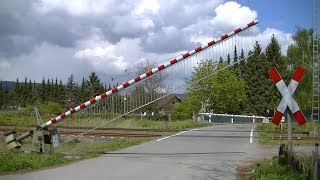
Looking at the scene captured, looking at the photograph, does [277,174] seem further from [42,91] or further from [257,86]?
[42,91]

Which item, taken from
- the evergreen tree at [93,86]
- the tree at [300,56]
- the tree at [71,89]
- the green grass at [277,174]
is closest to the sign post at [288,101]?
the green grass at [277,174]

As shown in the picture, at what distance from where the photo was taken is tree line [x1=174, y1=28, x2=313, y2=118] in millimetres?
54188

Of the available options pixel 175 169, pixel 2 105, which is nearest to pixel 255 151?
pixel 175 169

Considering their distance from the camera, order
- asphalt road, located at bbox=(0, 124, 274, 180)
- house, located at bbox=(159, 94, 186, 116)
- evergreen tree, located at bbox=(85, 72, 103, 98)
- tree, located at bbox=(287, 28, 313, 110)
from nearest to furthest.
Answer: asphalt road, located at bbox=(0, 124, 274, 180) → house, located at bbox=(159, 94, 186, 116) → tree, located at bbox=(287, 28, 313, 110) → evergreen tree, located at bbox=(85, 72, 103, 98)

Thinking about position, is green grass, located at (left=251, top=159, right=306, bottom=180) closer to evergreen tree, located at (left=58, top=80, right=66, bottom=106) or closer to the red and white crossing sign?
the red and white crossing sign

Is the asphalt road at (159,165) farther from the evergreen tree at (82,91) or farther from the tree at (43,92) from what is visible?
the tree at (43,92)

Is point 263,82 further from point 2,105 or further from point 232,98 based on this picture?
point 2,105

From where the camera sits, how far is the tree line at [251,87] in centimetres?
5419

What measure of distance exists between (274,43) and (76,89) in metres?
50.1

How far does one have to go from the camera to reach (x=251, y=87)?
3280 inches

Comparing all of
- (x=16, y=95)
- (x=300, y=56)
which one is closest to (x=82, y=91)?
(x=16, y=95)

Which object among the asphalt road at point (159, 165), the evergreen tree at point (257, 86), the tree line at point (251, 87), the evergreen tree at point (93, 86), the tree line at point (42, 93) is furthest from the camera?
the tree line at point (42, 93)

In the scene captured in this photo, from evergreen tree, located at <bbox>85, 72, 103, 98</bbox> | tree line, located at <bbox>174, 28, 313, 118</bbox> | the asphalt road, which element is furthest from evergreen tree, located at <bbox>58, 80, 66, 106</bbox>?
the asphalt road

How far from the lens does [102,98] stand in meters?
15.8
